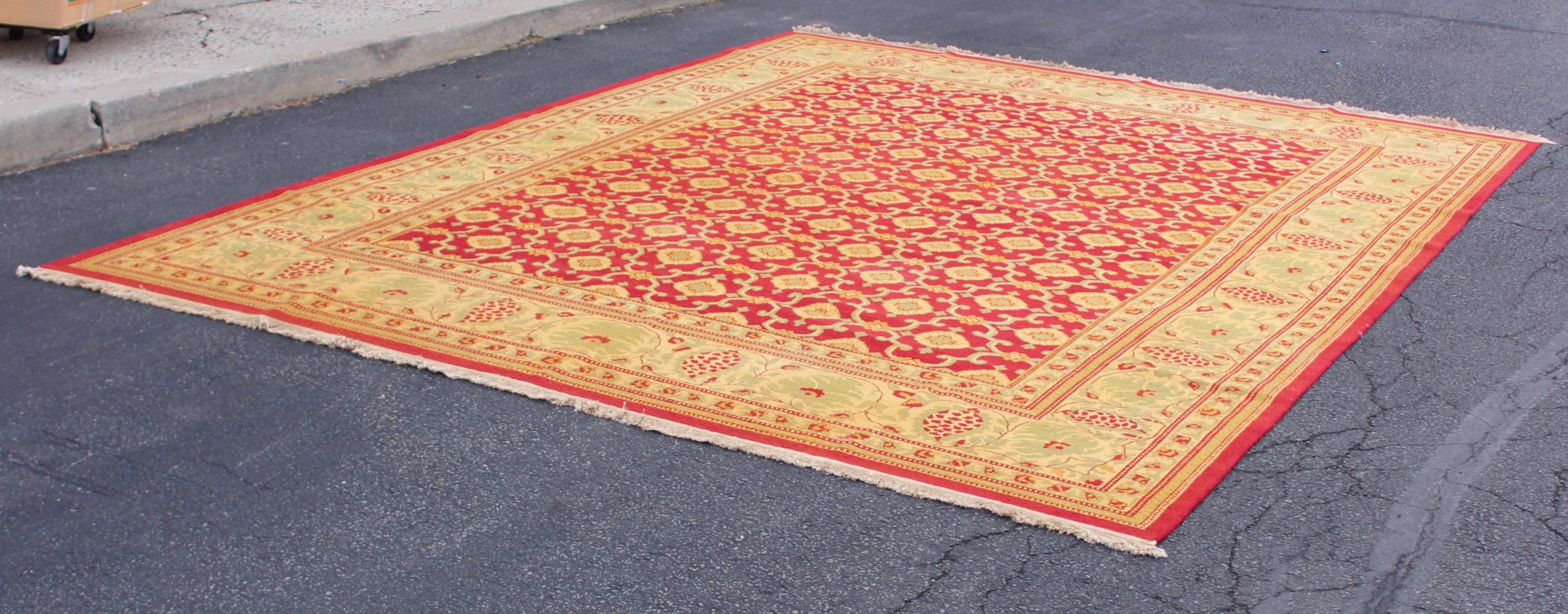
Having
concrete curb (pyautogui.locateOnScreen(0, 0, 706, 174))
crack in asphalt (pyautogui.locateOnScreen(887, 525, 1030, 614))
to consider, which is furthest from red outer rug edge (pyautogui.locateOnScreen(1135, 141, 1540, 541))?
concrete curb (pyautogui.locateOnScreen(0, 0, 706, 174))

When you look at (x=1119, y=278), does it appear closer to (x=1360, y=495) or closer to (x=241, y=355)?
(x=1360, y=495)

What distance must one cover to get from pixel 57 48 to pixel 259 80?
84 cm

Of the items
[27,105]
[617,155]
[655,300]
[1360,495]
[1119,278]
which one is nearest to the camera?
[1360,495]

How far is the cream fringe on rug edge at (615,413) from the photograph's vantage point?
2918 millimetres

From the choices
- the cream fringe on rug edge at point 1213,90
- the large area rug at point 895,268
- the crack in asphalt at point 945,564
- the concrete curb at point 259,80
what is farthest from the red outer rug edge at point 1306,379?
the concrete curb at point 259,80

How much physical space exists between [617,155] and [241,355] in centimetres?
221

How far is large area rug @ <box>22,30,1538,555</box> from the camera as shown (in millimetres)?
3363

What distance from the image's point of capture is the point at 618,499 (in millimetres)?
3000

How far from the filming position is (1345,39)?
8.19 m

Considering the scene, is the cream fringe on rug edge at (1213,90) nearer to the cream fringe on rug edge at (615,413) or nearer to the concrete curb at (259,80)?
the concrete curb at (259,80)

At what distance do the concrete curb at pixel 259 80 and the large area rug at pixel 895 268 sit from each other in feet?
3.24

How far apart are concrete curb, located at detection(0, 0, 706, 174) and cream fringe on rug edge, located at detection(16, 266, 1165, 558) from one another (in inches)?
48.4

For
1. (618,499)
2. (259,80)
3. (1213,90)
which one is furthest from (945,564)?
(1213,90)

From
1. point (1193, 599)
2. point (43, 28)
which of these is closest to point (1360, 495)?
point (1193, 599)
